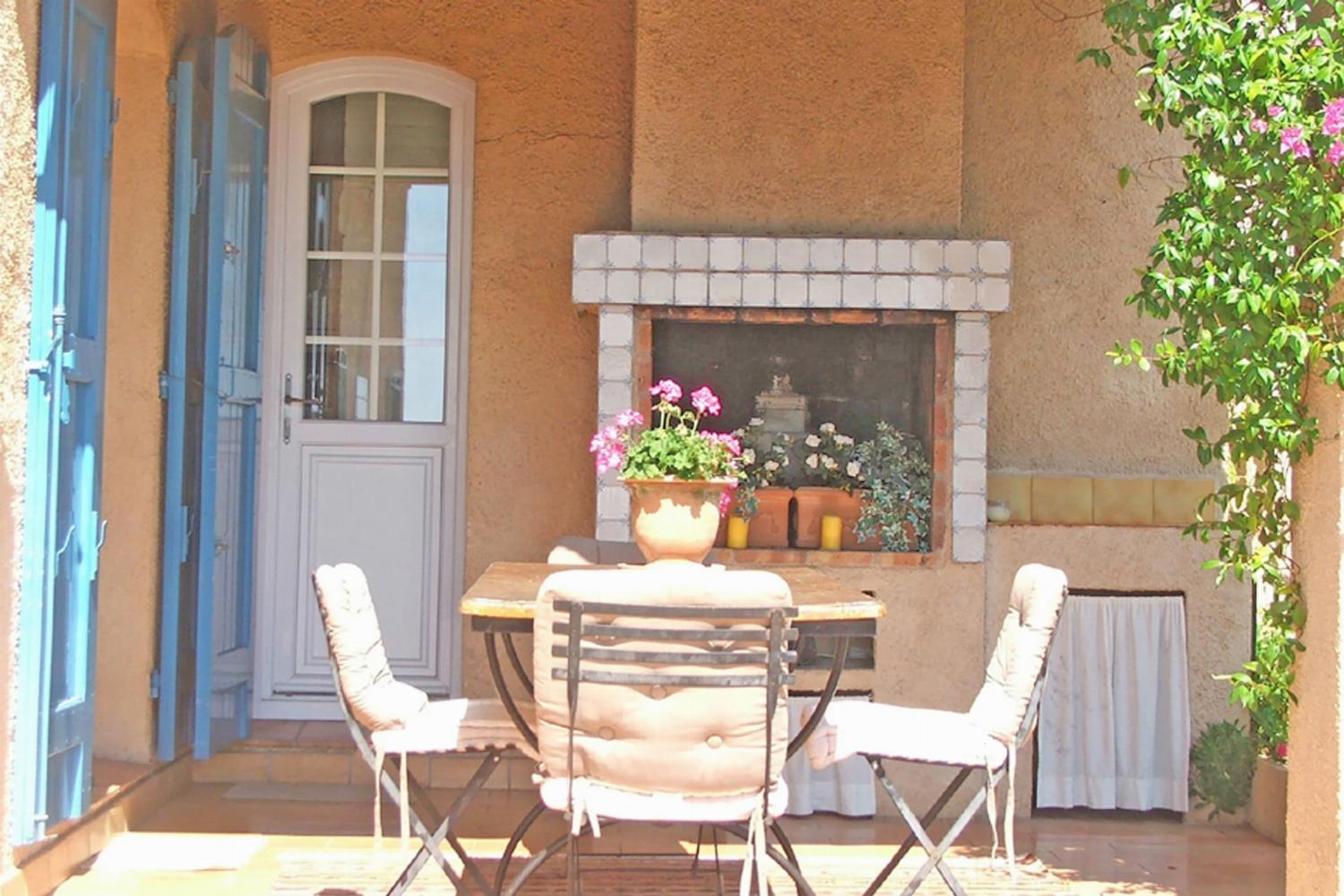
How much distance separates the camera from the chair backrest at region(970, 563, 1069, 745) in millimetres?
3707

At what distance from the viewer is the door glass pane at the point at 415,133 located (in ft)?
21.5

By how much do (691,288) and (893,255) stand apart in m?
0.75

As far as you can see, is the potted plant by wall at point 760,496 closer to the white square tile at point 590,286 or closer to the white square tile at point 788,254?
the white square tile at point 788,254

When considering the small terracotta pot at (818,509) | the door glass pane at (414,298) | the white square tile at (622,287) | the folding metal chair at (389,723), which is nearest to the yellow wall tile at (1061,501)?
the small terracotta pot at (818,509)

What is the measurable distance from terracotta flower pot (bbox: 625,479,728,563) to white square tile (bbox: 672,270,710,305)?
1744mm

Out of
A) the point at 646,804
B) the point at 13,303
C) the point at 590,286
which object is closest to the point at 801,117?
the point at 590,286

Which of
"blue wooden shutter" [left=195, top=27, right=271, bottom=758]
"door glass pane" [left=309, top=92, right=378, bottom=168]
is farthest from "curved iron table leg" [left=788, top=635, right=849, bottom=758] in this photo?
"door glass pane" [left=309, top=92, right=378, bottom=168]

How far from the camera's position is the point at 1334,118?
3.54 m

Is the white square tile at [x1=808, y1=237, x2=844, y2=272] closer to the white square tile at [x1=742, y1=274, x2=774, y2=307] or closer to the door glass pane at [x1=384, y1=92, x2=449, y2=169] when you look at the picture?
the white square tile at [x1=742, y1=274, x2=774, y2=307]

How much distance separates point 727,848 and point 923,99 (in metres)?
2.82

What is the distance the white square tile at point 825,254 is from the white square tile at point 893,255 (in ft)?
0.47

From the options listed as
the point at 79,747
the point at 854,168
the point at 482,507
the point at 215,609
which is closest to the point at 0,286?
the point at 79,747

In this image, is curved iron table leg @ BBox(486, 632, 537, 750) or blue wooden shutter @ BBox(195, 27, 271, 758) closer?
curved iron table leg @ BBox(486, 632, 537, 750)

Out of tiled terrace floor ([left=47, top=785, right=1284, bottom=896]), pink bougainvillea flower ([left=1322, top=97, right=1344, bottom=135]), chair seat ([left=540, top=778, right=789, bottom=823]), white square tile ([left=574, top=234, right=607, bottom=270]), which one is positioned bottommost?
tiled terrace floor ([left=47, top=785, right=1284, bottom=896])
